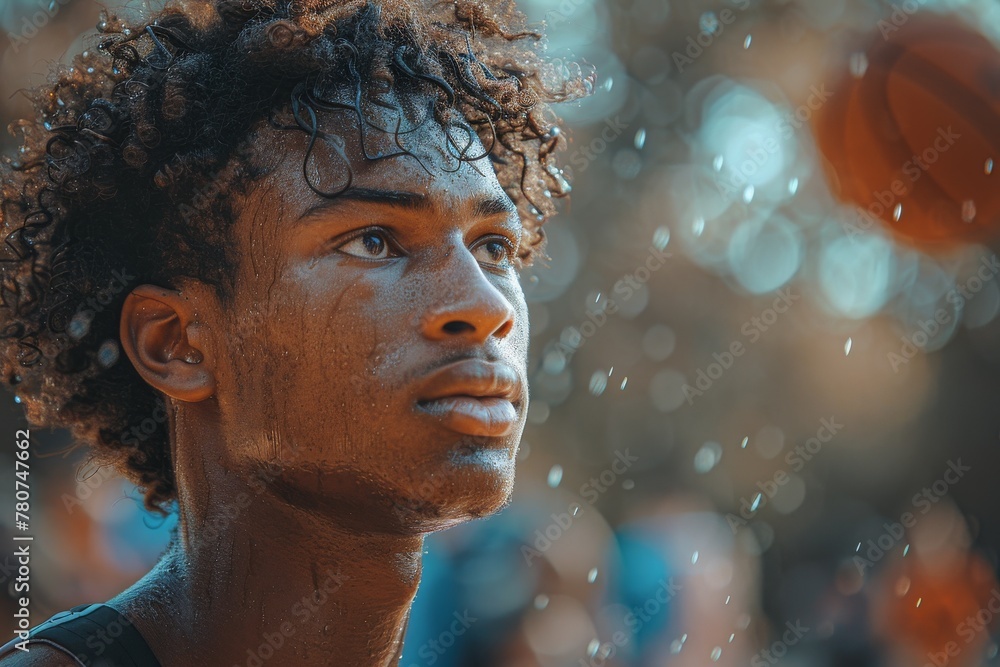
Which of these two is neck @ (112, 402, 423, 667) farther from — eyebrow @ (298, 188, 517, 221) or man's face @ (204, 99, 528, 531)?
eyebrow @ (298, 188, 517, 221)

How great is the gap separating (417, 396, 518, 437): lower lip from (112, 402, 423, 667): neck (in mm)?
368

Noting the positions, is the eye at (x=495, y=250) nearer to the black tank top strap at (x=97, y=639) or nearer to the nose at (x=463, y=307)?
the nose at (x=463, y=307)

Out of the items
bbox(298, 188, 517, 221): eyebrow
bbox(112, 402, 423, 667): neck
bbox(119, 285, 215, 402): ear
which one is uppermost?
bbox(298, 188, 517, 221): eyebrow

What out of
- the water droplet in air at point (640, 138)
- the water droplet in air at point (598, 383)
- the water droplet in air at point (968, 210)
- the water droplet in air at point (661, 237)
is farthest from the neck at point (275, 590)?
the water droplet in air at point (640, 138)

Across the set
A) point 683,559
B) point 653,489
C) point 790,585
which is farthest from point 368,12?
point 653,489

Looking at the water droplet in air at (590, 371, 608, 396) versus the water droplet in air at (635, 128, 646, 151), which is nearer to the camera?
the water droplet in air at (590, 371, 608, 396)

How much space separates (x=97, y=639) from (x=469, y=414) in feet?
3.47

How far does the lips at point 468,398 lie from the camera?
2.45m

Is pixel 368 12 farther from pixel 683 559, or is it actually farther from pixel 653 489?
pixel 653 489

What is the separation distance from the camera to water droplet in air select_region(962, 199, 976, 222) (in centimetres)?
839

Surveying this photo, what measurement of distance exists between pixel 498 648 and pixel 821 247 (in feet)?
21.7

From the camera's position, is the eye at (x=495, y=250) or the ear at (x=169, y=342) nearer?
the ear at (x=169, y=342)

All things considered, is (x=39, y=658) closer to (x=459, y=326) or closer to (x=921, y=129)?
(x=459, y=326)

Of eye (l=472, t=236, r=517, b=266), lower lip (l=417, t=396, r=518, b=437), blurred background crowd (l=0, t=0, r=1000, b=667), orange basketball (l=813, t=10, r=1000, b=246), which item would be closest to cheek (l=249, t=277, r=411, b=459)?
lower lip (l=417, t=396, r=518, b=437)
